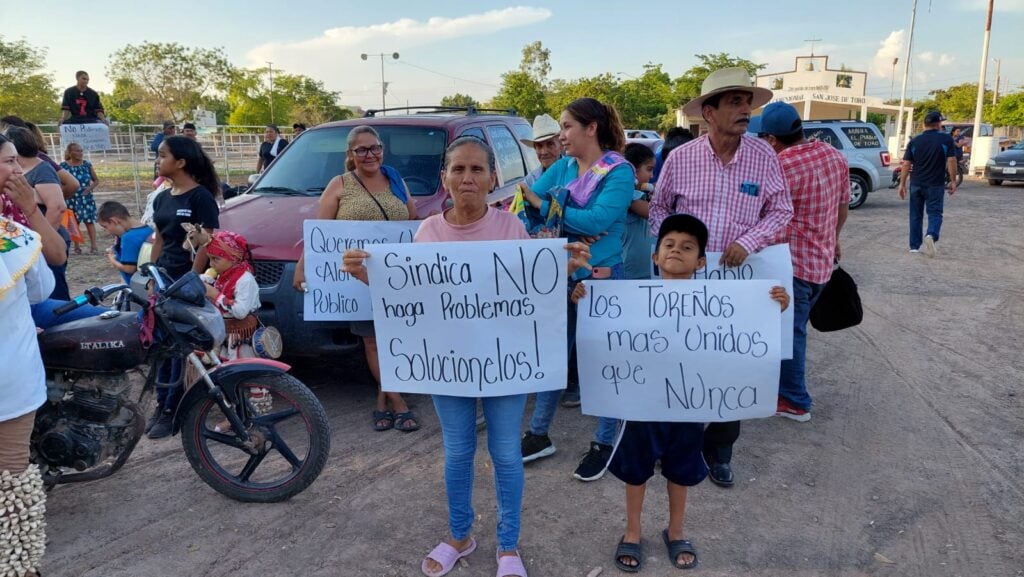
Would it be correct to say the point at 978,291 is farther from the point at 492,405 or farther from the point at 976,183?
the point at 976,183

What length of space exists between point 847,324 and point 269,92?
7017 cm

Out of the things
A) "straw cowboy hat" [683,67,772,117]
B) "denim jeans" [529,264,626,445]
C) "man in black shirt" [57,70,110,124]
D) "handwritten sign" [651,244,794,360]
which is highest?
"man in black shirt" [57,70,110,124]

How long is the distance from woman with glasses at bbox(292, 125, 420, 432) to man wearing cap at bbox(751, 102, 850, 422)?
2.32m

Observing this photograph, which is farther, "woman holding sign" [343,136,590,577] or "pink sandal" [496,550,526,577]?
"pink sandal" [496,550,526,577]

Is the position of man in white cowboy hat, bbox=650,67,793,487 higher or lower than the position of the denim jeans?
higher

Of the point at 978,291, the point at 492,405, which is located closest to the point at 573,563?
the point at 492,405

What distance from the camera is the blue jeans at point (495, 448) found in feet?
8.88

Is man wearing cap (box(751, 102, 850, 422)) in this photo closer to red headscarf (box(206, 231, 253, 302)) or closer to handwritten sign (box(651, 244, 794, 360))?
handwritten sign (box(651, 244, 794, 360))

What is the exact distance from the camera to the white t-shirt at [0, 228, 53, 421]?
2416 mm

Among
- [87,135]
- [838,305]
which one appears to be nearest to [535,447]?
[838,305]

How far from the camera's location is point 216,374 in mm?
3369

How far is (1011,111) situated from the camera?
43.4 metres

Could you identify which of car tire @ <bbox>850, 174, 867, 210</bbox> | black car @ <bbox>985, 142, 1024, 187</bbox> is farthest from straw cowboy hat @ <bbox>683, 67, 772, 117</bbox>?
black car @ <bbox>985, 142, 1024, 187</bbox>

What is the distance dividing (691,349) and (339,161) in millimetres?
3861
